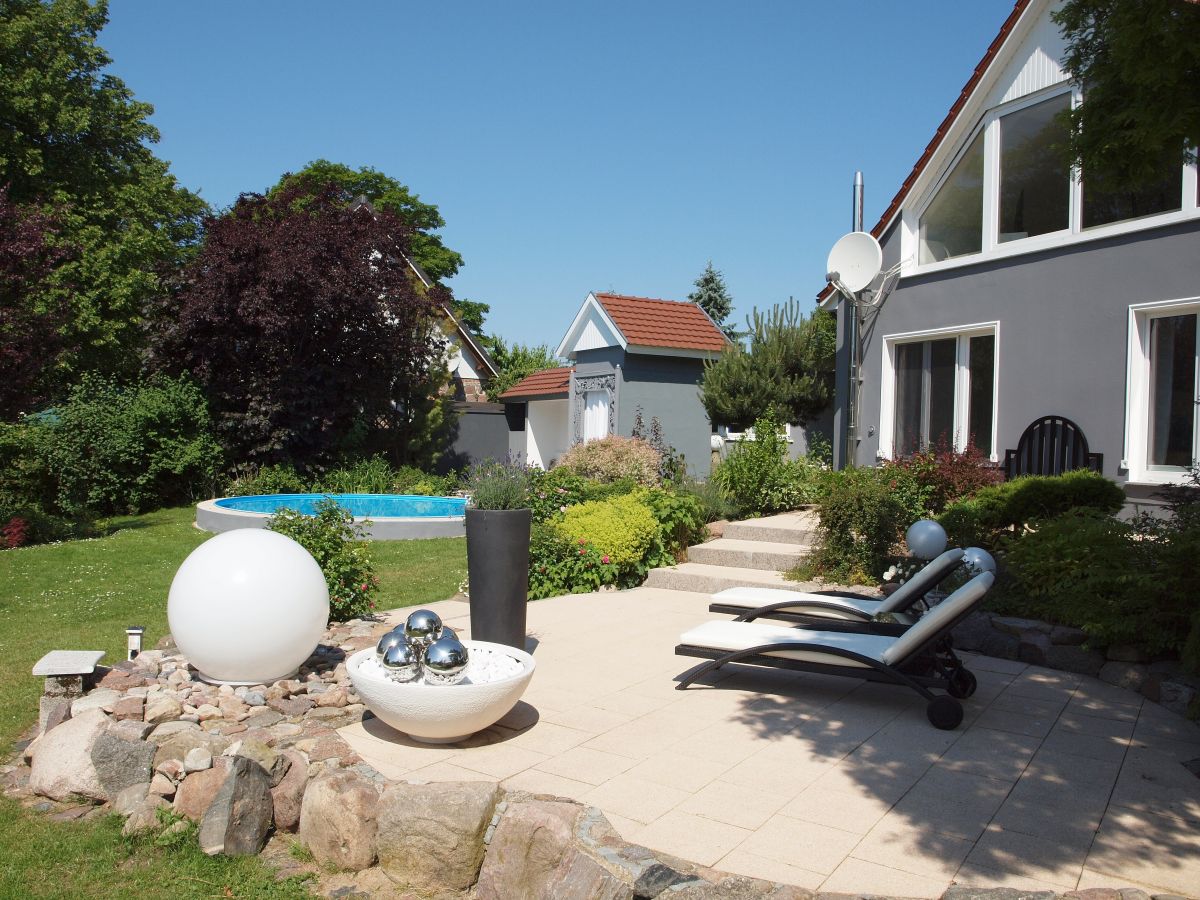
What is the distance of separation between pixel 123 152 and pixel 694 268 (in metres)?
27.9

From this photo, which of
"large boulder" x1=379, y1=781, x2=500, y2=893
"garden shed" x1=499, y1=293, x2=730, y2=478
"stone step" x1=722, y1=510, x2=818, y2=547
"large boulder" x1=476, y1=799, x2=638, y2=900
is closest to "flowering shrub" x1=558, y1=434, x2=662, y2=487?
"stone step" x1=722, y1=510, x2=818, y2=547

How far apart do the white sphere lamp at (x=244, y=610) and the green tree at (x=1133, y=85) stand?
17.2 ft

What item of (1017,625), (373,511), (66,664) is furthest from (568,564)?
(373,511)

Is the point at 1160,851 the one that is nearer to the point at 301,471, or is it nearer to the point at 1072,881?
the point at 1072,881

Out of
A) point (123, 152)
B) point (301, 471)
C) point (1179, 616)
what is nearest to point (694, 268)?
point (123, 152)

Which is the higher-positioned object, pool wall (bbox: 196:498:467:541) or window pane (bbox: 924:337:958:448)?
window pane (bbox: 924:337:958:448)

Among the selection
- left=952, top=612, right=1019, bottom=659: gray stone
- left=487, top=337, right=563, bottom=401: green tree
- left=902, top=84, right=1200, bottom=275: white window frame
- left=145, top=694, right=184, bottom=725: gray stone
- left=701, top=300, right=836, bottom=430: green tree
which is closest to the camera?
left=145, top=694, right=184, bottom=725: gray stone

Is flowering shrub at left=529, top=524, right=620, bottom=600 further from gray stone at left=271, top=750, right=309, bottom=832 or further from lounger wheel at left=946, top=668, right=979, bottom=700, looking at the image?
gray stone at left=271, top=750, right=309, bottom=832

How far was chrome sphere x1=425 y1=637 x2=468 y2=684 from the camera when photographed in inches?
186

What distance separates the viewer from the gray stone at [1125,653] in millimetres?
6196

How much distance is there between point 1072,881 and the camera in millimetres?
3432

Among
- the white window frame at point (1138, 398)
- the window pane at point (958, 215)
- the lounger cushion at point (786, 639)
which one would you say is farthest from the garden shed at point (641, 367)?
the lounger cushion at point (786, 639)

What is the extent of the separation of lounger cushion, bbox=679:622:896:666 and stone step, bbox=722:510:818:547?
154 inches

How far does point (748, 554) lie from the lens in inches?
401
